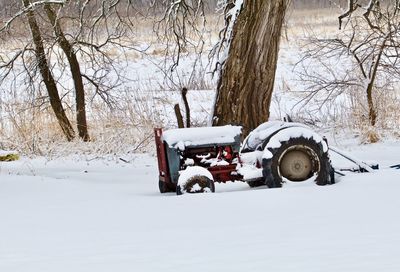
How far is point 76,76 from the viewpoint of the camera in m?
10.6

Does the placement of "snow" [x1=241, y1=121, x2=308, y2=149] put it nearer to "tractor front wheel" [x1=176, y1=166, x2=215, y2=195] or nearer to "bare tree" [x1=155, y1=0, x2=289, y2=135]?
"tractor front wheel" [x1=176, y1=166, x2=215, y2=195]

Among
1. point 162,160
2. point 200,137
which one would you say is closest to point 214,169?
point 200,137

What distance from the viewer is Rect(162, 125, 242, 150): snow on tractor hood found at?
17.9 feet

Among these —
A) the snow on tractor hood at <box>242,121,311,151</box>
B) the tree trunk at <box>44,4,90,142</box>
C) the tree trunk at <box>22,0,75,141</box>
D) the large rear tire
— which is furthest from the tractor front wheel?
the tree trunk at <box>44,4,90,142</box>

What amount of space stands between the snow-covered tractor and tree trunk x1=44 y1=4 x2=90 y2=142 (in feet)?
15.8

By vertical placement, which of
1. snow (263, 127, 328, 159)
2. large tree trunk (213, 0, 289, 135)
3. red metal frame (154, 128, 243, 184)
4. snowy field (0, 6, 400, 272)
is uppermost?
large tree trunk (213, 0, 289, 135)

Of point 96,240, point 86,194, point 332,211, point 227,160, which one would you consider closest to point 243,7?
point 227,160

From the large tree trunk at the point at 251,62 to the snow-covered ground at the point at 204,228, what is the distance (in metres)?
2.02

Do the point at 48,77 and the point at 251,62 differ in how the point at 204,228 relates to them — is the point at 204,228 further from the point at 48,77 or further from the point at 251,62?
the point at 48,77

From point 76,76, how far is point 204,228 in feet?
24.2

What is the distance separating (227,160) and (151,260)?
263cm

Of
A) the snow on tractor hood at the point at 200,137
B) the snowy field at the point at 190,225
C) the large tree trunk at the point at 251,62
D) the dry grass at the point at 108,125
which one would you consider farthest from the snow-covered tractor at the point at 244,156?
the dry grass at the point at 108,125

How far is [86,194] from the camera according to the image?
5.40 metres

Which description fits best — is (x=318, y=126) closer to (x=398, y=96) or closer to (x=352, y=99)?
(x=352, y=99)
